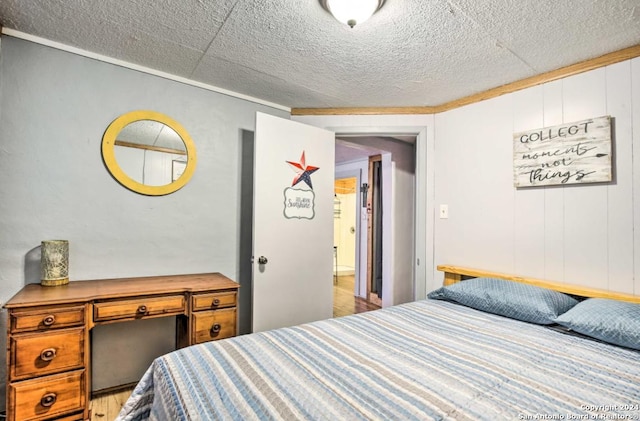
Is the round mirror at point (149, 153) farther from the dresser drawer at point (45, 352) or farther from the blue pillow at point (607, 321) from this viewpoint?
the blue pillow at point (607, 321)

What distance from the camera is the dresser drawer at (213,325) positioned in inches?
77.1

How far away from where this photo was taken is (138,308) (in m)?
1.79

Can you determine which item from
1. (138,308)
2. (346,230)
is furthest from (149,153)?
Result: (346,230)

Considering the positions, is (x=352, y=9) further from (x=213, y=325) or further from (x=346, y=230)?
(x=346, y=230)

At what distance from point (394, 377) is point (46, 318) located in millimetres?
1695

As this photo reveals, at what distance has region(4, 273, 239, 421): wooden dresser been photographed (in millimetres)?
1484

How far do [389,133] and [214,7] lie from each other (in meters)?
1.84

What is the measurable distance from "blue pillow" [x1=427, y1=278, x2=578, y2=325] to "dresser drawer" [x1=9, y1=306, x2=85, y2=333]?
2.21m

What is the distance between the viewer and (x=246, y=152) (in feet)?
8.84

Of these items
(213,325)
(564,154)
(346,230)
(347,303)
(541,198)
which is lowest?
(347,303)

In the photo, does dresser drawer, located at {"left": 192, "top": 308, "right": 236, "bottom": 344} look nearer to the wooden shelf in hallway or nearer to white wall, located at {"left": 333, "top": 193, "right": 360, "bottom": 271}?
the wooden shelf in hallway

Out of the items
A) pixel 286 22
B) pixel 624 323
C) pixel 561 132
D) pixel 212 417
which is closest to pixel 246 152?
pixel 286 22

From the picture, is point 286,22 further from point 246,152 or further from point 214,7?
point 246,152

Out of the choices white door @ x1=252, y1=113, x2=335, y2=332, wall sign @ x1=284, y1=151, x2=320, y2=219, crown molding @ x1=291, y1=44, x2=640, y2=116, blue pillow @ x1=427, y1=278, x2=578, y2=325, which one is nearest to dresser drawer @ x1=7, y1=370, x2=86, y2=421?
white door @ x1=252, y1=113, x2=335, y2=332
